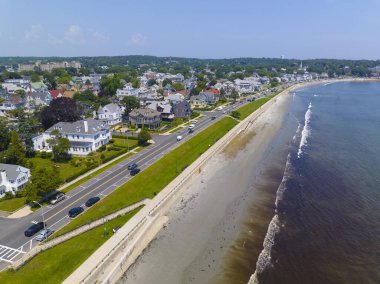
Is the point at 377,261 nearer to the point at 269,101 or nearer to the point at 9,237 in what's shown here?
the point at 9,237

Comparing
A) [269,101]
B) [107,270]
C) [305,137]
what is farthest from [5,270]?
[269,101]

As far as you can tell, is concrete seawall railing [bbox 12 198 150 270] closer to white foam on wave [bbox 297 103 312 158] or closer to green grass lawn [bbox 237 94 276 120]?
white foam on wave [bbox 297 103 312 158]

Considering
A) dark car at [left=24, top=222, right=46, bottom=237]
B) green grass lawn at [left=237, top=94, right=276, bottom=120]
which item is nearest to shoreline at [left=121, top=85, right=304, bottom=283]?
dark car at [left=24, top=222, right=46, bottom=237]

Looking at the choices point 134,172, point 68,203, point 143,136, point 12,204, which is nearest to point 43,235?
point 68,203

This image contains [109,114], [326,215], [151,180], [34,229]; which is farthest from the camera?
[109,114]

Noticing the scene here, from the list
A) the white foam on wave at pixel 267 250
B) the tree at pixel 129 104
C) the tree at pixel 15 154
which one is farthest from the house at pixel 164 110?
the white foam on wave at pixel 267 250

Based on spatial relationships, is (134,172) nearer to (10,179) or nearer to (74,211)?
(74,211)
